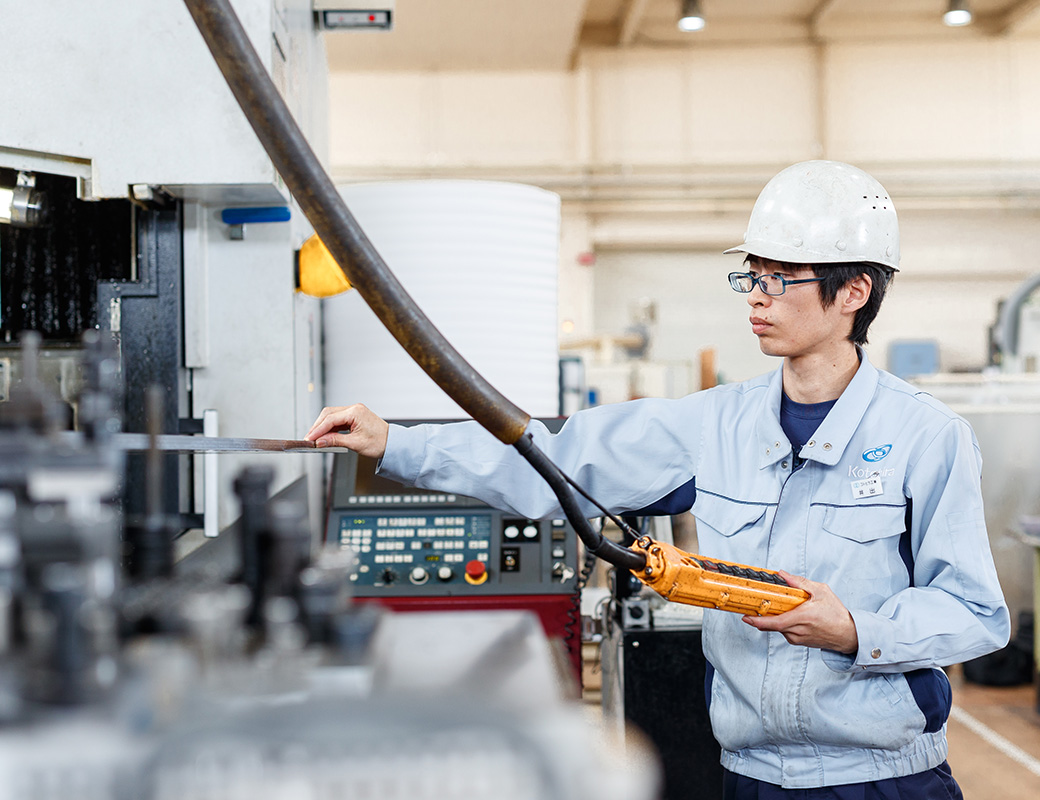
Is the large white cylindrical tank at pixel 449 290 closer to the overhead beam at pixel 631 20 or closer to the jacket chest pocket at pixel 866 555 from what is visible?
the jacket chest pocket at pixel 866 555

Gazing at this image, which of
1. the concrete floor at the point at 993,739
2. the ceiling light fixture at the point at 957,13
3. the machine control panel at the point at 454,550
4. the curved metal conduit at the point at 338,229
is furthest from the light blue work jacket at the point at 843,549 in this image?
the ceiling light fixture at the point at 957,13

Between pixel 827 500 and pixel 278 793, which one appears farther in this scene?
pixel 827 500

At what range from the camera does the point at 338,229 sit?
74cm

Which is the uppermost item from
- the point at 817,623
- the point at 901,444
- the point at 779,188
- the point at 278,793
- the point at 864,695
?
the point at 779,188

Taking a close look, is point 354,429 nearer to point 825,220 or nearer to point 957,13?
point 825,220

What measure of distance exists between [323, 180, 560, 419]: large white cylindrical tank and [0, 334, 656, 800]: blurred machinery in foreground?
146 cm

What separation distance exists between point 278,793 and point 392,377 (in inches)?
62.7

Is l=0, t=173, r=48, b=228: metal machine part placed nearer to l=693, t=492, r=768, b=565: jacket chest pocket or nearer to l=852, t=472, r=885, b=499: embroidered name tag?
l=693, t=492, r=768, b=565: jacket chest pocket

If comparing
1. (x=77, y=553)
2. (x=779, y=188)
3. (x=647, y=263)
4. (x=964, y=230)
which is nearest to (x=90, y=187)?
(x=779, y=188)

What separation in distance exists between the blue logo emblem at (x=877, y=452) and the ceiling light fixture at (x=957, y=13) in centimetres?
664

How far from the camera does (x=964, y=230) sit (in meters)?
7.62

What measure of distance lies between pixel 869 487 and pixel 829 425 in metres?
0.10

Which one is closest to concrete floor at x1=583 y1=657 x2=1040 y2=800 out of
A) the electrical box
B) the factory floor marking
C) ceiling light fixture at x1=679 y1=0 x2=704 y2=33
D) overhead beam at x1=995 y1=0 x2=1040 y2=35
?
the factory floor marking

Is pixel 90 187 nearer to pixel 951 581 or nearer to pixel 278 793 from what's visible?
pixel 278 793
